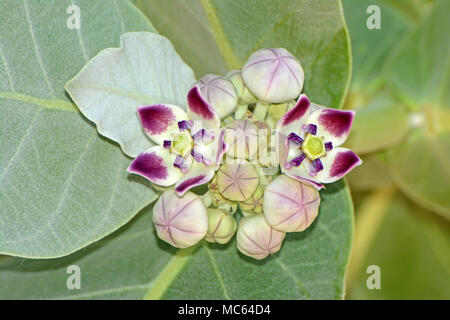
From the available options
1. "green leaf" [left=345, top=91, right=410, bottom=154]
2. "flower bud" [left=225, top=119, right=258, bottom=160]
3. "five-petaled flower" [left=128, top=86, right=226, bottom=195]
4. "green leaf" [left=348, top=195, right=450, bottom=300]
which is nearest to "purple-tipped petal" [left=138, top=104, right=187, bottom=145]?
"five-petaled flower" [left=128, top=86, right=226, bottom=195]

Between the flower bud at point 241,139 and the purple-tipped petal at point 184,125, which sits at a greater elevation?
the purple-tipped petal at point 184,125

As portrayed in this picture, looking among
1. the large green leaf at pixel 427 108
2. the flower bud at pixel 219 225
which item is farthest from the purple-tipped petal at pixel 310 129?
the large green leaf at pixel 427 108

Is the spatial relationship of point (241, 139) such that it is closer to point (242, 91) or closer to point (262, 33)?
point (242, 91)

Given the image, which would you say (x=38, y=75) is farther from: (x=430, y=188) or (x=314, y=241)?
(x=430, y=188)

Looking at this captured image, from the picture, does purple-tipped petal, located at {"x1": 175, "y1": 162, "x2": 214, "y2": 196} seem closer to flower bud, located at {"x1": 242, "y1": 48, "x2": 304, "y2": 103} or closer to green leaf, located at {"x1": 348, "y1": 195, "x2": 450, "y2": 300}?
flower bud, located at {"x1": 242, "y1": 48, "x2": 304, "y2": 103}

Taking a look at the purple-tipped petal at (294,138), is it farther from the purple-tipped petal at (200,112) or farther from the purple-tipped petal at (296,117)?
the purple-tipped petal at (200,112)
